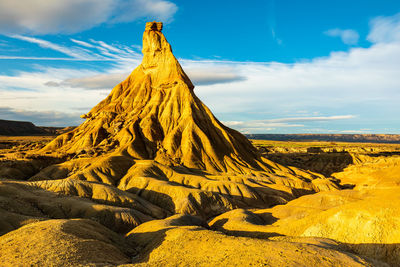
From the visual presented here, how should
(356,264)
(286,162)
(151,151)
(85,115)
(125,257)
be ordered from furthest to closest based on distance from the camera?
(286,162) < (85,115) < (151,151) < (125,257) < (356,264)

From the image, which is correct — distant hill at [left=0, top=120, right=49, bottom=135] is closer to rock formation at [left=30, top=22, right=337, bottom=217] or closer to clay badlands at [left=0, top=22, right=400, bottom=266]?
clay badlands at [left=0, top=22, right=400, bottom=266]

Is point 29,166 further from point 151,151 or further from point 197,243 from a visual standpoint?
point 197,243

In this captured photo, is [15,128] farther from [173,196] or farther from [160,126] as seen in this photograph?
[173,196]

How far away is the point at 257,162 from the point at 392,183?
1396 inches

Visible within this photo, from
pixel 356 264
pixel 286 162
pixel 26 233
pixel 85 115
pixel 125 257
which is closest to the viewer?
pixel 356 264

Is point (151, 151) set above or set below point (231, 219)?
above

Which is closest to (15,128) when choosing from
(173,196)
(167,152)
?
(167,152)

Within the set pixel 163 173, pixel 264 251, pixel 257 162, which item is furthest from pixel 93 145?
pixel 264 251

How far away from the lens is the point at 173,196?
177 ft

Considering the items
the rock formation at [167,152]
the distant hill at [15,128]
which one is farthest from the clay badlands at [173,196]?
the distant hill at [15,128]

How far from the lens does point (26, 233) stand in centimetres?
2300

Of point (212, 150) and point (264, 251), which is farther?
point (212, 150)

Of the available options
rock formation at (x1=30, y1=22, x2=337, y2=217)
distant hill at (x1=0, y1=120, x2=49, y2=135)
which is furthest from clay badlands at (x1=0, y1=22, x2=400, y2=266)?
distant hill at (x1=0, y1=120, x2=49, y2=135)

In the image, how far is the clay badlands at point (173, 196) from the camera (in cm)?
2119
